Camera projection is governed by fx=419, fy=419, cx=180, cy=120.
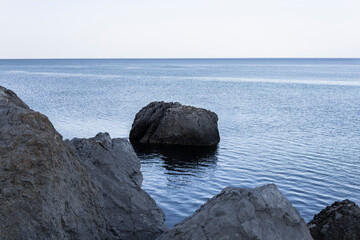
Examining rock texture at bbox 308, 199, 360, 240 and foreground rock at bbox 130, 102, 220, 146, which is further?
foreground rock at bbox 130, 102, 220, 146

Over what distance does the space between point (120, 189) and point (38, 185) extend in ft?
14.1

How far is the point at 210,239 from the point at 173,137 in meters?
23.7

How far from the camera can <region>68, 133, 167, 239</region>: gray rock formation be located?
11016 millimetres

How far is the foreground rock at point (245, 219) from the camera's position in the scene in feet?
26.7

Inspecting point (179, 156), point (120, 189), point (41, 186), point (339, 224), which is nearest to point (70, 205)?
point (41, 186)

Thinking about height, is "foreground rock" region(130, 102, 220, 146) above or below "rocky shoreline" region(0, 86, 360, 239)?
below

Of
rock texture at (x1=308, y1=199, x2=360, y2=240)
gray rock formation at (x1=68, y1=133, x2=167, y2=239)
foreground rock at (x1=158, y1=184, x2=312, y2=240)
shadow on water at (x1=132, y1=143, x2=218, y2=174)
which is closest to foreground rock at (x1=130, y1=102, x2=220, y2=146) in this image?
shadow on water at (x1=132, y1=143, x2=218, y2=174)

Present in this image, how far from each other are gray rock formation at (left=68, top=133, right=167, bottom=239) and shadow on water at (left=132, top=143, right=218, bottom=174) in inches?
467

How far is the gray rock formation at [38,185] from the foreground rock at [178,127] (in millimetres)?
22693

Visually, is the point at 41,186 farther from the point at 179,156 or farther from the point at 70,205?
the point at 179,156

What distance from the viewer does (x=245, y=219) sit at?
8.23 metres

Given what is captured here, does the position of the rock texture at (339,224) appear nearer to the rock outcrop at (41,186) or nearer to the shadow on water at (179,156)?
the rock outcrop at (41,186)

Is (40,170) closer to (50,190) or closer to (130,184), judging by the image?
(50,190)

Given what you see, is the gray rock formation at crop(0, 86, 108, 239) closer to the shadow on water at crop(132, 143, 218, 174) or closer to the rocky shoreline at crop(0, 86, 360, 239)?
the rocky shoreline at crop(0, 86, 360, 239)
